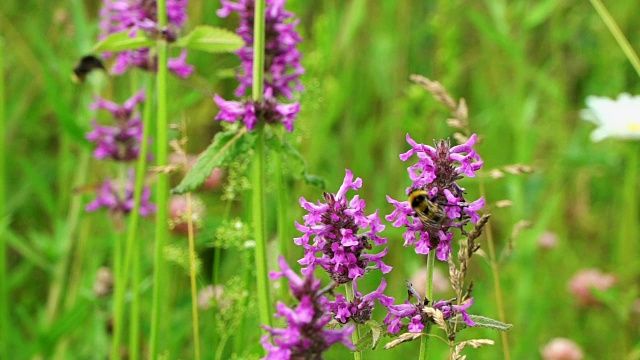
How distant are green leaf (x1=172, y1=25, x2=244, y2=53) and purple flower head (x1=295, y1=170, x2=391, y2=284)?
59 cm

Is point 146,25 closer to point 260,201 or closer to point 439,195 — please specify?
point 260,201

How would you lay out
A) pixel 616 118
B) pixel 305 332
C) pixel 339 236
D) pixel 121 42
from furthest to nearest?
pixel 616 118, pixel 121 42, pixel 339 236, pixel 305 332

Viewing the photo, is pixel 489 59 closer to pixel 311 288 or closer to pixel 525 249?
pixel 525 249

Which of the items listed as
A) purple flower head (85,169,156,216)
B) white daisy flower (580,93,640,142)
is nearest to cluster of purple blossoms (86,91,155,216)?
purple flower head (85,169,156,216)

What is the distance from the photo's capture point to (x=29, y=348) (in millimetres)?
2199

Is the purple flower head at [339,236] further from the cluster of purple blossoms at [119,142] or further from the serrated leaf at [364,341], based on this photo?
the cluster of purple blossoms at [119,142]

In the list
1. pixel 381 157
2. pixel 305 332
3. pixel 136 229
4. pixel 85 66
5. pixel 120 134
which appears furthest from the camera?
pixel 381 157

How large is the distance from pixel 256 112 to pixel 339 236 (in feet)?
1.47

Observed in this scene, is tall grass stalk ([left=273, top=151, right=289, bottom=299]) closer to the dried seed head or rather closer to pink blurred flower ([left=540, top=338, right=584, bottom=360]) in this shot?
the dried seed head

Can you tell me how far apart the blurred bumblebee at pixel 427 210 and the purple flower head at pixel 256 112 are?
1.38 feet

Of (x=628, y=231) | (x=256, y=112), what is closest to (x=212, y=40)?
(x=256, y=112)

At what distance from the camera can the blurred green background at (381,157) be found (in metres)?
2.49

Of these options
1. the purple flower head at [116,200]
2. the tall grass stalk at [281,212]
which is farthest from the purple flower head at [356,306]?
the purple flower head at [116,200]

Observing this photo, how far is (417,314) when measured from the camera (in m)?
1.04
